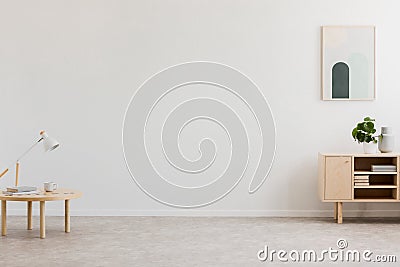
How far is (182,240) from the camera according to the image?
5.82 m

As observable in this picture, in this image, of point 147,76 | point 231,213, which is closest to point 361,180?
point 231,213

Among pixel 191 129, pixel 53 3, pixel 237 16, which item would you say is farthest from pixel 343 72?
pixel 53 3

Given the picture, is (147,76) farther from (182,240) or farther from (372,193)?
(372,193)

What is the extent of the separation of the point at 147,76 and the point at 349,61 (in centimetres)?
208

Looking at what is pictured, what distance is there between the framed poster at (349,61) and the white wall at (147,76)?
0.31 ft

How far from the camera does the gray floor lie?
5.07m

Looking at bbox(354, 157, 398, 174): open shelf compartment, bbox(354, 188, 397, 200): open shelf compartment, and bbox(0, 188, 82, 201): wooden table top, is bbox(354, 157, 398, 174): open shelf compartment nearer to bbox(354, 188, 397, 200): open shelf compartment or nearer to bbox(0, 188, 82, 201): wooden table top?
bbox(354, 188, 397, 200): open shelf compartment

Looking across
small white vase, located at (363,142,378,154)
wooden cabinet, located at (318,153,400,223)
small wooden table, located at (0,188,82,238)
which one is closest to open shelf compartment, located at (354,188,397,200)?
wooden cabinet, located at (318,153,400,223)

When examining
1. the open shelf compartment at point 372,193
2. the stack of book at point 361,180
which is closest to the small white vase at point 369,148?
the stack of book at point 361,180

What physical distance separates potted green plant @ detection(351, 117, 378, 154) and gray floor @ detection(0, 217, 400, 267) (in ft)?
2.38

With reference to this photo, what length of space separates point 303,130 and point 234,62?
1007 millimetres

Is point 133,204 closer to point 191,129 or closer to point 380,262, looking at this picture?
point 191,129

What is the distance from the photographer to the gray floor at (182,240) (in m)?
5.07

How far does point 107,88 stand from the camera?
725 cm
